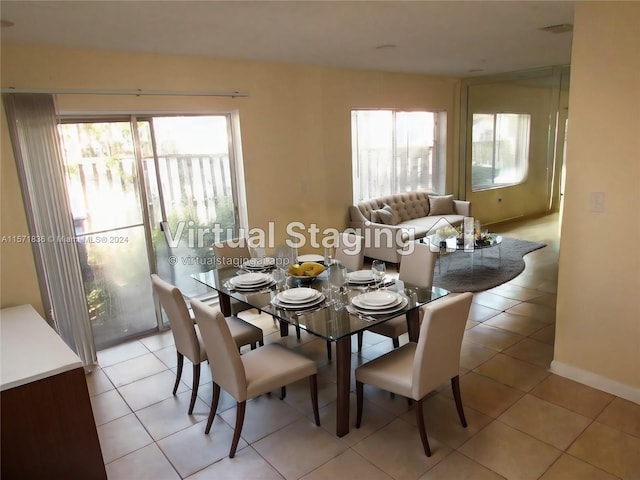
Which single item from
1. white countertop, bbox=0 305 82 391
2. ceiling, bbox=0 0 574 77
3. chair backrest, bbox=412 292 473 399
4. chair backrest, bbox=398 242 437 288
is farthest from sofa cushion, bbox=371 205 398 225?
white countertop, bbox=0 305 82 391

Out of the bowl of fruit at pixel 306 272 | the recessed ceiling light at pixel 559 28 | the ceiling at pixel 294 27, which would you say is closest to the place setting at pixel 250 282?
the bowl of fruit at pixel 306 272

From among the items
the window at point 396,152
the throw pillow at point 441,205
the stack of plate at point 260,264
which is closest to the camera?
the stack of plate at point 260,264

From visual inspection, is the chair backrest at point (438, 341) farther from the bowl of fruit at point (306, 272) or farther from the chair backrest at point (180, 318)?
the chair backrest at point (180, 318)

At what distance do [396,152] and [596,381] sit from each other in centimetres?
435

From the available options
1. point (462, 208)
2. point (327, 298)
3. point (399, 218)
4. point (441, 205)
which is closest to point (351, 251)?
→ point (327, 298)

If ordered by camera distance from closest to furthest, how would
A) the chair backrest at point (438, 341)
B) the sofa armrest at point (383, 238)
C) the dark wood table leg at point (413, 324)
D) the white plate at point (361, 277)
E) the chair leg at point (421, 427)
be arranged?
the chair backrest at point (438, 341) → the chair leg at point (421, 427) → the dark wood table leg at point (413, 324) → the white plate at point (361, 277) → the sofa armrest at point (383, 238)

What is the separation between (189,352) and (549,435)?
2195 mm

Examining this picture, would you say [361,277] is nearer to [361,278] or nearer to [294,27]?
[361,278]

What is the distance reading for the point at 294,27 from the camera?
3160 mm

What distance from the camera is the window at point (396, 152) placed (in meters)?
6.05

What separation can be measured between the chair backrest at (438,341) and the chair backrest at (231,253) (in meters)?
1.85

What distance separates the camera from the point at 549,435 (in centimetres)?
247

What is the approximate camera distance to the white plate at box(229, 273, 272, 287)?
3.06 m

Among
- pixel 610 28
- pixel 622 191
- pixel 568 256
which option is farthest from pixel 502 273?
pixel 610 28
